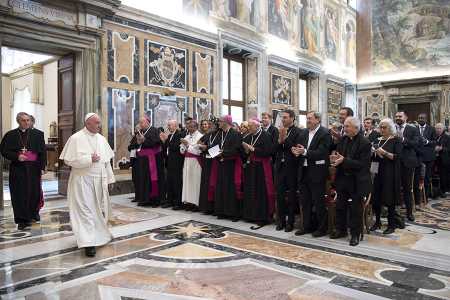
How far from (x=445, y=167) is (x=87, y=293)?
27.6 feet

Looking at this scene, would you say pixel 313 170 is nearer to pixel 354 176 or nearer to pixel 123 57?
pixel 354 176

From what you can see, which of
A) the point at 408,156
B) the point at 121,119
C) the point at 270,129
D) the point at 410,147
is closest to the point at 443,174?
the point at 410,147

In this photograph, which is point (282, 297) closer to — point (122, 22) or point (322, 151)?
point (322, 151)

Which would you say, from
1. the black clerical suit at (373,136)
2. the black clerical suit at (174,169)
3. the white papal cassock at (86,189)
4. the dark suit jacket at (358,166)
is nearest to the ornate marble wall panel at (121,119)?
the black clerical suit at (174,169)

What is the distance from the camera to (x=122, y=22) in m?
9.23

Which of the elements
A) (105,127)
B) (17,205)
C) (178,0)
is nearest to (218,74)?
(178,0)

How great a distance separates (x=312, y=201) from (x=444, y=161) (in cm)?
510

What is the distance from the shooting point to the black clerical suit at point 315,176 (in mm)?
5203

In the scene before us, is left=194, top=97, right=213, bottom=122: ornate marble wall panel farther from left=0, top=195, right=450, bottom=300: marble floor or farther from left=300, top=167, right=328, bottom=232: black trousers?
left=300, top=167, right=328, bottom=232: black trousers

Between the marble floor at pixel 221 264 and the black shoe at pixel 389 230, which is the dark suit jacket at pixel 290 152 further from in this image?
the black shoe at pixel 389 230

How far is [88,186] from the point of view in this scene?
466 cm

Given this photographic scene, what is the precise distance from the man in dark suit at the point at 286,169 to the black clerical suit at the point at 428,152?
3.32m

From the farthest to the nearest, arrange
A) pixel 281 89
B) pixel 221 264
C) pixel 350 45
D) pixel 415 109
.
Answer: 1. pixel 350 45
2. pixel 415 109
3. pixel 281 89
4. pixel 221 264

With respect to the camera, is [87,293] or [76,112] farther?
[76,112]
